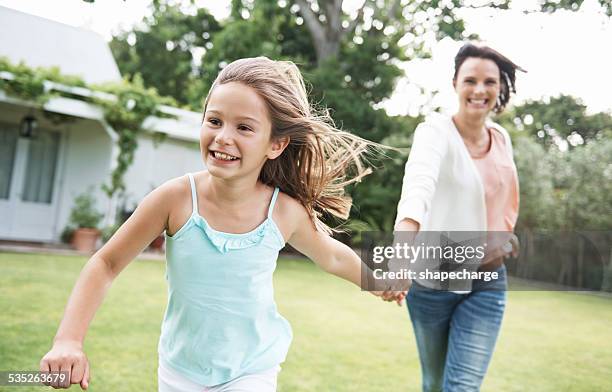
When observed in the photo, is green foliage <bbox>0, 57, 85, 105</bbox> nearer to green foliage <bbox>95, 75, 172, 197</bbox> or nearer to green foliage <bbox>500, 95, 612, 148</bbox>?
green foliage <bbox>95, 75, 172, 197</bbox>

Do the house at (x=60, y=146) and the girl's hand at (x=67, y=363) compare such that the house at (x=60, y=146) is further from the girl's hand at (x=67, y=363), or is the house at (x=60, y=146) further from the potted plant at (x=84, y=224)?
the girl's hand at (x=67, y=363)

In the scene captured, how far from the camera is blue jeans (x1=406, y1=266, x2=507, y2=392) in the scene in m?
2.39

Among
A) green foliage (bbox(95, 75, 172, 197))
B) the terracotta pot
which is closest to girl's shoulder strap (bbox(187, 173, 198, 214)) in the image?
the terracotta pot

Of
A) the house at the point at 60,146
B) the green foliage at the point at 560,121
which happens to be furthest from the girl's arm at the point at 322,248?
the house at the point at 60,146

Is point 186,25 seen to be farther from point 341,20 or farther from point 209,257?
point 209,257

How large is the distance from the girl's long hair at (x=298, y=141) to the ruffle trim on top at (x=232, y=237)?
236 mm

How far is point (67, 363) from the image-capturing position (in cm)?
150

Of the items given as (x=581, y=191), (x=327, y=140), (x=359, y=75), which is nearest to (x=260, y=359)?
(x=327, y=140)

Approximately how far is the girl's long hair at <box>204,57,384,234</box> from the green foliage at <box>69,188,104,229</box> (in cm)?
975

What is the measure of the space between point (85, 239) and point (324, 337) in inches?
270

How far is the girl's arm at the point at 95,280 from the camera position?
1.51 m

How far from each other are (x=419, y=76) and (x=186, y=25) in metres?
7.40

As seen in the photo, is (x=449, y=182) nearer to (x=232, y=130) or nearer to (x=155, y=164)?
(x=232, y=130)

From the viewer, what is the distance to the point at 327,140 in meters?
2.24
